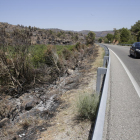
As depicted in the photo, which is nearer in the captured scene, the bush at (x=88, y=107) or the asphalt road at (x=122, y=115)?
the asphalt road at (x=122, y=115)

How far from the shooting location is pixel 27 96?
1139 cm

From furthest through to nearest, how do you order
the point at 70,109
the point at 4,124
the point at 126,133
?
A: the point at 4,124
the point at 70,109
the point at 126,133

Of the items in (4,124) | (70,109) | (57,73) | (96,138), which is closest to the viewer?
(96,138)

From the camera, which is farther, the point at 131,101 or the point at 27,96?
the point at 27,96

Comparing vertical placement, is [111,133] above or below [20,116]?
above

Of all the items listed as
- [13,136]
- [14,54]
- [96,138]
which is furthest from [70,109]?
[14,54]

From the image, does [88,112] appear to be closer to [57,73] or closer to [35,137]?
[35,137]

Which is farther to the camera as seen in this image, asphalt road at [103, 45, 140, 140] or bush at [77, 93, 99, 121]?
bush at [77, 93, 99, 121]

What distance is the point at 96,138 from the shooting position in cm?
216

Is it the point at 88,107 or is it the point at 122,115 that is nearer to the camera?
the point at 122,115

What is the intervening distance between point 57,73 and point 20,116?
1081 centimetres

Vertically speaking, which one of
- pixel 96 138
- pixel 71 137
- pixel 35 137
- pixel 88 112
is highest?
pixel 96 138

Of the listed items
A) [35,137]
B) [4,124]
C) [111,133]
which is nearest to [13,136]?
[35,137]

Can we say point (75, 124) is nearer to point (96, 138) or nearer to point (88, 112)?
point (88, 112)
